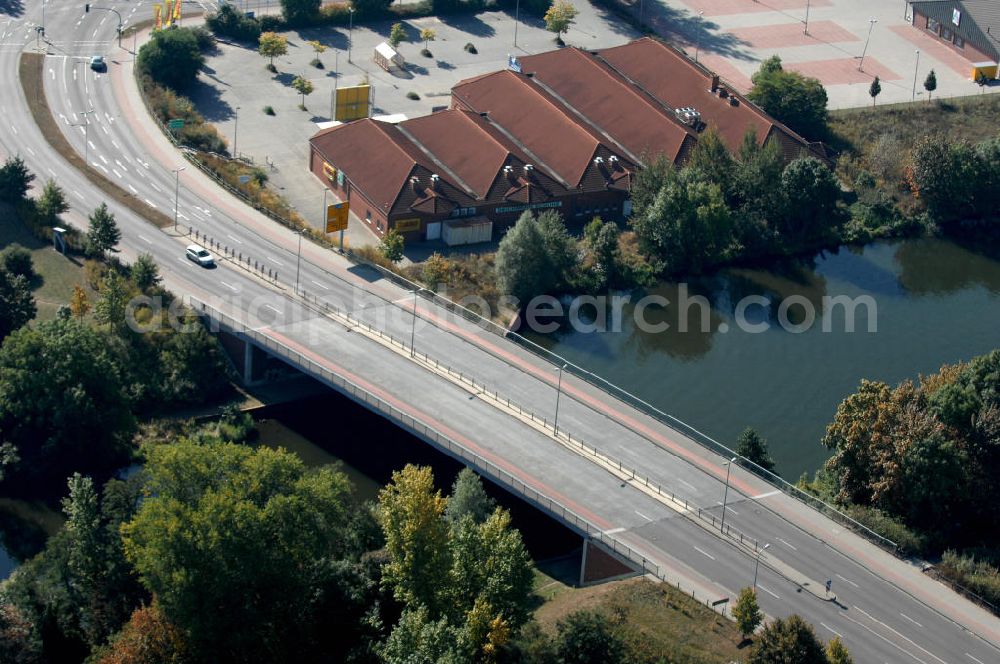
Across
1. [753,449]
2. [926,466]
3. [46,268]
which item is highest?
[926,466]

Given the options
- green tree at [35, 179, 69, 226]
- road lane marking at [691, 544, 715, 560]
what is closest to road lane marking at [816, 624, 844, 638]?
road lane marking at [691, 544, 715, 560]

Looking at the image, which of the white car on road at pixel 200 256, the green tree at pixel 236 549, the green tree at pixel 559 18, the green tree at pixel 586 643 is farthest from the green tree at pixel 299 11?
the green tree at pixel 586 643

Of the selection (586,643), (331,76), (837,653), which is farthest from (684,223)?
(586,643)

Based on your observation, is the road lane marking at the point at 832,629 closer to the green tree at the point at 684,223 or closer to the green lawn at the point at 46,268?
the green tree at the point at 684,223

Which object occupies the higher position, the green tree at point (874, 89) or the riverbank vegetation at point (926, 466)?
the green tree at point (874, 89)

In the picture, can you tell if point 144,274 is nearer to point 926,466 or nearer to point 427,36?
point 926,466

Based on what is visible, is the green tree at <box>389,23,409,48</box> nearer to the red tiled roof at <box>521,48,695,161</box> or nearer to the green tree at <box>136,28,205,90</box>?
the red tiled roof at <box>521,48,695,161</box>

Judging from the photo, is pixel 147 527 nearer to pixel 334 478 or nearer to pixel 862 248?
pixel 334 478
